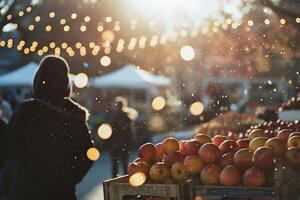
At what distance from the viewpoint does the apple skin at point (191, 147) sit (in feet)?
13.0

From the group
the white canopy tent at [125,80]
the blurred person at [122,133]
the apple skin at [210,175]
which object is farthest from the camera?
the white canopy tent at [125,80]

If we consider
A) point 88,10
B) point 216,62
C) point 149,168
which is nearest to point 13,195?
point 149,168

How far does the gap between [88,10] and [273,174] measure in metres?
6.08

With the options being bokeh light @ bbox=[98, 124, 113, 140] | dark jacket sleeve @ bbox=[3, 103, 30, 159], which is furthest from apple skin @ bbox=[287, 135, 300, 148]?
bokeh light @ bbox=[98, 124, 113, 140]

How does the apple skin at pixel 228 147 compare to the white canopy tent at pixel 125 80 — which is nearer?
the apple skin at pixel 228 147

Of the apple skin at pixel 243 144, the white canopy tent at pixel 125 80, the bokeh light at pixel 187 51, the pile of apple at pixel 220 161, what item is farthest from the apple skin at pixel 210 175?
the white canopy tent at pixel 125 80

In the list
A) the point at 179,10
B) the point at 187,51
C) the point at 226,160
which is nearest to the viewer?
the point at 226,160

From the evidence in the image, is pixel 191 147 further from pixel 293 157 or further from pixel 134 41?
pixel 134 41

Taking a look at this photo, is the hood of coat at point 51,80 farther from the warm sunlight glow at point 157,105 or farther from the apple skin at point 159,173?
the warm sunlight glow at point 157,105

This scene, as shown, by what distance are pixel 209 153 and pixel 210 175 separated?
26cm

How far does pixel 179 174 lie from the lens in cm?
368

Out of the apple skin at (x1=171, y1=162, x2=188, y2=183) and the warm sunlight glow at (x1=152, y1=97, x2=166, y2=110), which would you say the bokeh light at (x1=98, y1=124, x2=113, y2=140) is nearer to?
the warm sunlight glow at (x1=152, y1=97, x2=166, y2=110)

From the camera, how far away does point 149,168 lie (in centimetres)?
387

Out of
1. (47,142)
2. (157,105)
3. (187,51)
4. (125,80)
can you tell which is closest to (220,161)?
(47,142)
